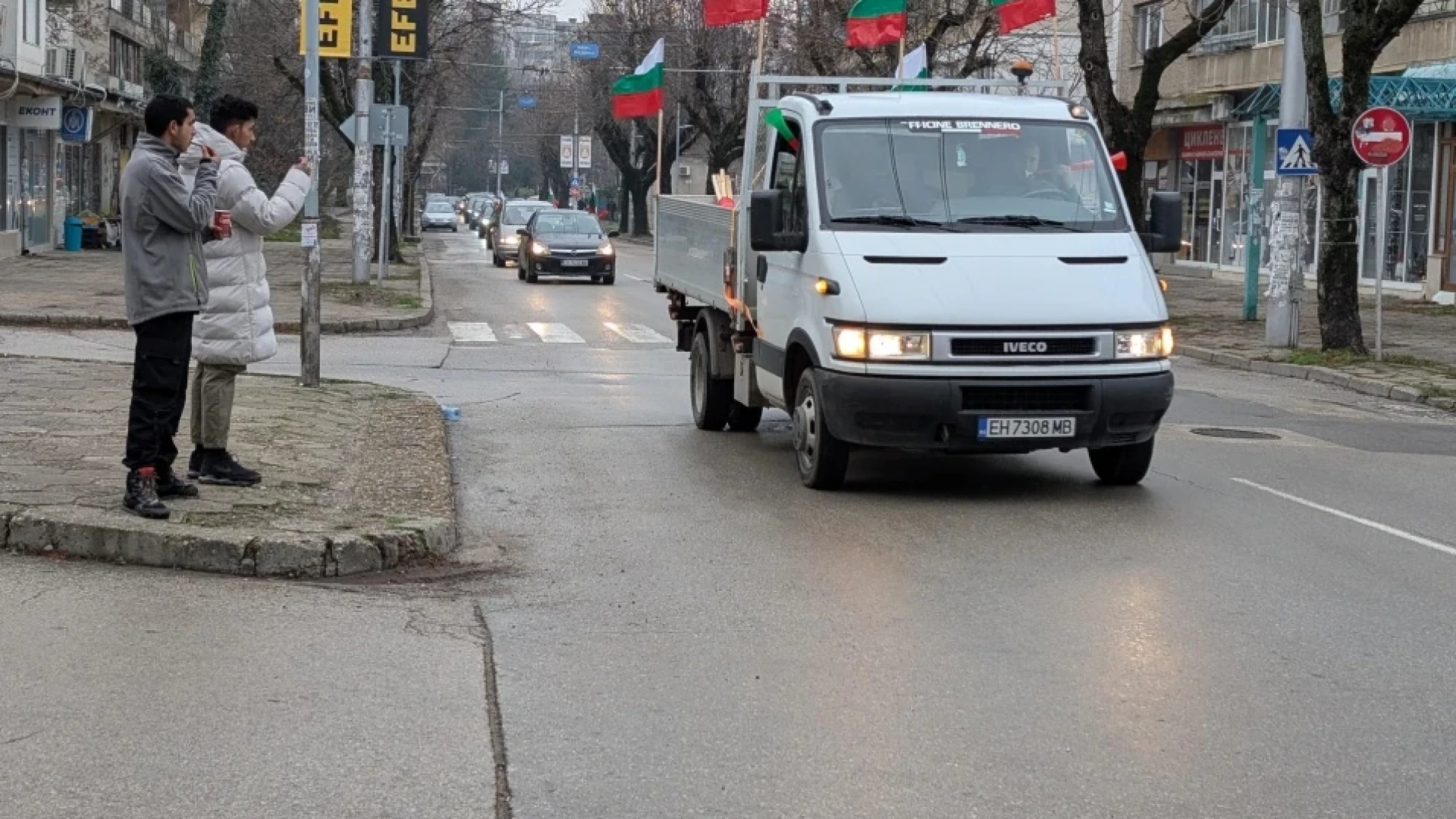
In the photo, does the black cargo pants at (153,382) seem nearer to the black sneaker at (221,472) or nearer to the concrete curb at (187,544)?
the concrete curb at (187,544)

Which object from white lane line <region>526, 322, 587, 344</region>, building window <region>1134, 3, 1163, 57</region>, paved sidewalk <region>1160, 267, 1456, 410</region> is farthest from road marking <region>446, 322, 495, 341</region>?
building window <region>1134, 3, 1163, 57</region>

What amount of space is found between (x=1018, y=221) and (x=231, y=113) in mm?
4440

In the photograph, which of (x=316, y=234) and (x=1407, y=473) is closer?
(x=1407, y=473)

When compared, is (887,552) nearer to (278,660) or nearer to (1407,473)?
(278,660)

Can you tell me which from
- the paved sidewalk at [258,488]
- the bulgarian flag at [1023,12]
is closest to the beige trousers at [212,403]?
the paved sidewalk at [258,488]

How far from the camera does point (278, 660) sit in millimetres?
6191

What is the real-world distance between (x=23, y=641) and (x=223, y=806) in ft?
6.53

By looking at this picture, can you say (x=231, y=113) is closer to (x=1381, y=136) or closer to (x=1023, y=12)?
(x=1023, y=12)

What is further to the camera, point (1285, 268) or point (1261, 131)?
point (1261, 131)

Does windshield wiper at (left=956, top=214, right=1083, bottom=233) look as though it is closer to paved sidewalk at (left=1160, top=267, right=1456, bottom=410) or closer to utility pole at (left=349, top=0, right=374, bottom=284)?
paved sidewalk at (left=1160, top=267, right=1456, bottom=410)

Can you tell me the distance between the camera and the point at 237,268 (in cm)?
888

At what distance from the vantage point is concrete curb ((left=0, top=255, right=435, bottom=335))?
2111 cm

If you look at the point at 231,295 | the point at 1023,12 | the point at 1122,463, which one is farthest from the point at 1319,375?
the point at 231,295

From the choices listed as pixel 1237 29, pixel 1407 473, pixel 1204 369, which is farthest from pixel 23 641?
pixel 1237 29
